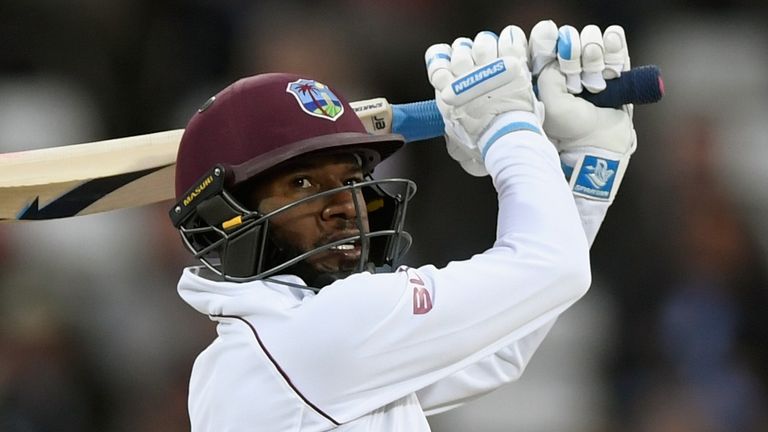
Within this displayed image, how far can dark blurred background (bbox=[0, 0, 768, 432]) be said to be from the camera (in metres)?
3.73

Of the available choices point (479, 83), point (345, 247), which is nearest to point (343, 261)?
point (345, 247)

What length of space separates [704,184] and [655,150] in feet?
0.76

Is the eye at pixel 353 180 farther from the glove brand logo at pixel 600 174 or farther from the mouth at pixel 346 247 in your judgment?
the glove brand logo at pixel 600 174

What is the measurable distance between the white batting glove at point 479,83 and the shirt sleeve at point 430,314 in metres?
0.19

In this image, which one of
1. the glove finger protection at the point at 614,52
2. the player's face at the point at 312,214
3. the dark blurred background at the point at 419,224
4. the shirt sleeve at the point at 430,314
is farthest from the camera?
the dark blurred background at the point at 419,224

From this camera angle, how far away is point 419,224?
3988 millimetres

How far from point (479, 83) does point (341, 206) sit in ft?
1.20

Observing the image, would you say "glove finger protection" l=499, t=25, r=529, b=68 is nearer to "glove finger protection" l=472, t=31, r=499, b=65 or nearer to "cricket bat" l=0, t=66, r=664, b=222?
"glove finger protection" l=472, t=31, r=499, b=65

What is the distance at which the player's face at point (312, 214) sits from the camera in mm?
1778

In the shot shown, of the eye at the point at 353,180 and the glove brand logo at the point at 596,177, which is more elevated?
the eye at the point at 353,180

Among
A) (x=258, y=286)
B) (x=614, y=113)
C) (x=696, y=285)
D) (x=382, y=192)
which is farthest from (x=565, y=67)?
(x=696, y=285)

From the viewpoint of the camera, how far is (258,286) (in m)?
1.73

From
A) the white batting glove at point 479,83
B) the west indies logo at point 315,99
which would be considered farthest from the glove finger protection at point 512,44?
the west indies logo at point 315,99

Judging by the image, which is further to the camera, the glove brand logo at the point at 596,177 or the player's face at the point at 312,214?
the glove brand logo at the point at 596,177
